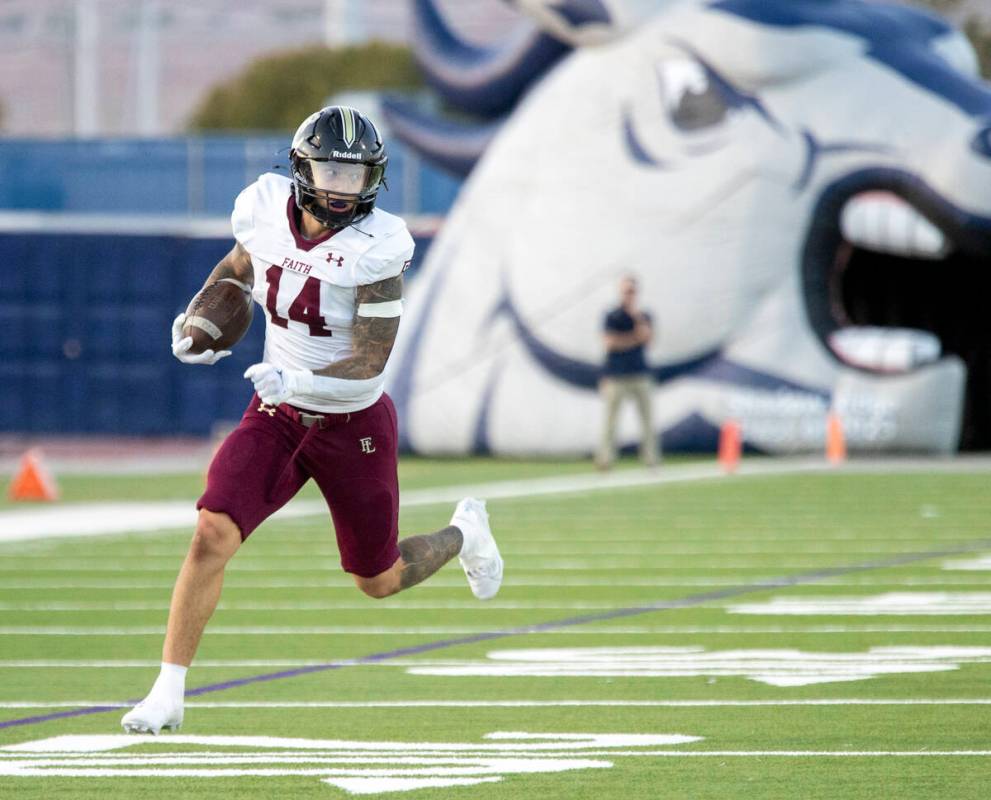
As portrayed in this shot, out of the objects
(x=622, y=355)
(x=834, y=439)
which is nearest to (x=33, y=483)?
(x=622, y=355)

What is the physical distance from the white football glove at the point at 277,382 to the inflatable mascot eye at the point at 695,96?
15.5 metres

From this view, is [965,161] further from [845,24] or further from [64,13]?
[64,13]

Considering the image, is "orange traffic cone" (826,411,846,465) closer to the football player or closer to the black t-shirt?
the black t-shirt

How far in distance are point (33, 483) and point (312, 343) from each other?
1086cm

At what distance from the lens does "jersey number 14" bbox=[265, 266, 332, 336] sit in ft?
21.2

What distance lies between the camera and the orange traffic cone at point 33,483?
1681 centimetres

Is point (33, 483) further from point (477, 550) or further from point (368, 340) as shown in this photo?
point (368, 340)

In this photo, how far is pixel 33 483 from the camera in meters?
17.0

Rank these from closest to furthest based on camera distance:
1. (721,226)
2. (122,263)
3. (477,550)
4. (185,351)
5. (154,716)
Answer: (154,716), (185,351), (477,550), (721,226), (122,263)

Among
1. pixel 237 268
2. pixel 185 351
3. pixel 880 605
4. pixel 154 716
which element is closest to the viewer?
pixel 154 716

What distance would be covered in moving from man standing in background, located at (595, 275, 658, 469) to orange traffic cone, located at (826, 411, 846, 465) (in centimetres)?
205

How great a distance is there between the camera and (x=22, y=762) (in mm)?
6113

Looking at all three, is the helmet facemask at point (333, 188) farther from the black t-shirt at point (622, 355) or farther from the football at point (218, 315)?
the black t-shirt at point (622, 355)

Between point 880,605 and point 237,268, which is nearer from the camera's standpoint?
point 237,268
